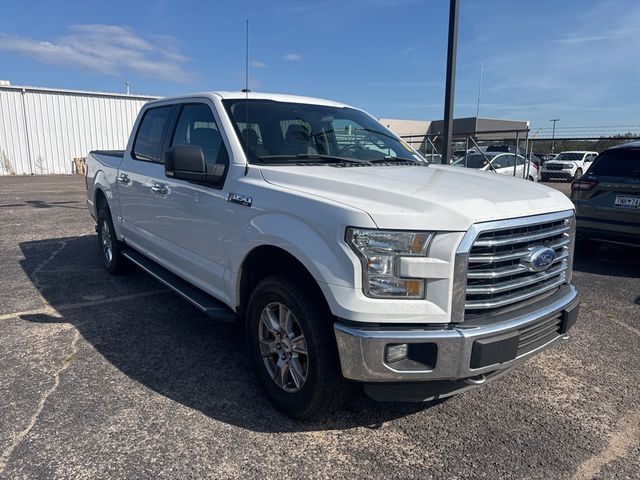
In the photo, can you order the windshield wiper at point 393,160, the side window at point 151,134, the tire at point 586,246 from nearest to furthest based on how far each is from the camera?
the windshield wiper at point 393,160 → the side window at point 151,134 → the tire at point 586,246

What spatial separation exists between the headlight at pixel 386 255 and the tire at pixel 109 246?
14.1ft

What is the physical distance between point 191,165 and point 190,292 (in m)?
1.14

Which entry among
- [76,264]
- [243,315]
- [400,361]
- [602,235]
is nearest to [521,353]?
[400,361]

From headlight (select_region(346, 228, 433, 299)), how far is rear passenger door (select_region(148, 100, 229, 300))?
133 centimetres

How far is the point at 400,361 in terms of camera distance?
2.55 meters

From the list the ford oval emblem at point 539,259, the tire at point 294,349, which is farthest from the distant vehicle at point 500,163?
the tire at point 294,349

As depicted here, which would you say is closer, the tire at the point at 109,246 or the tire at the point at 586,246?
the tire at the point at 109,246

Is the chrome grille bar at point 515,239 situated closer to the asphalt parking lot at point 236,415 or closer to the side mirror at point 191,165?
the asphalt parking lot at point 236,415

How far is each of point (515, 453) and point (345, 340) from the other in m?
1.19

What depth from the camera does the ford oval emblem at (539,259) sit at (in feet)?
9.14

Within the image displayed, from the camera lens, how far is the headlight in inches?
97.7

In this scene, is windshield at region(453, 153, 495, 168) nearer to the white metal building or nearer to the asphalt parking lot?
the asphalt parking lot

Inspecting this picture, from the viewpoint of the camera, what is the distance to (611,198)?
6.62 meters

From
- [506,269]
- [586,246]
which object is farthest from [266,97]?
[586,246]
